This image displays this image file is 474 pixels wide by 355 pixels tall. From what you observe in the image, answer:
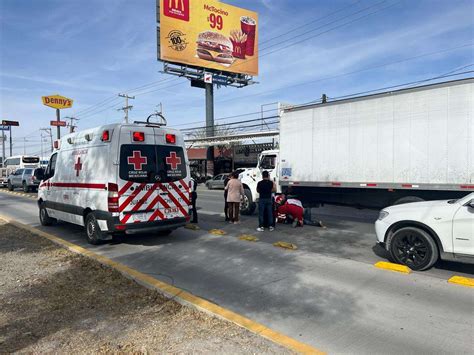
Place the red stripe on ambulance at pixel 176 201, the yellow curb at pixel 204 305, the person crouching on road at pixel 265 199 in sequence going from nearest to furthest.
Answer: the yellow curb at pixel 204 305
the red stripe on ambulance at pixel 176 201
the person crouching on road at pixel 265 199

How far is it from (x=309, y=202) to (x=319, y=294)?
21.9 ft

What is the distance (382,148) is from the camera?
30.3 ft

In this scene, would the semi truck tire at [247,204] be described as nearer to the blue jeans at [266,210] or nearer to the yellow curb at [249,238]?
the blue jeans at [266,210]

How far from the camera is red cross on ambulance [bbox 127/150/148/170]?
24.2ft

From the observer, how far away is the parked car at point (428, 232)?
5.43 metres

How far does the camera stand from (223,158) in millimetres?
37719

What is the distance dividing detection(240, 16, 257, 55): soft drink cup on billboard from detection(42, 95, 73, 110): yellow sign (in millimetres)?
21858

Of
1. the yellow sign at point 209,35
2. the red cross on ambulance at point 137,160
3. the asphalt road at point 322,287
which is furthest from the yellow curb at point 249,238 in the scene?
the yellow sign at point 209,35

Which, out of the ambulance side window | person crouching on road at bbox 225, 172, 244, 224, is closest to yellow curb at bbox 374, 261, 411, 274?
person crouching on road at bbox 225, 172, 244, 224

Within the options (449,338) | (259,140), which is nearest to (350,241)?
(449,338)

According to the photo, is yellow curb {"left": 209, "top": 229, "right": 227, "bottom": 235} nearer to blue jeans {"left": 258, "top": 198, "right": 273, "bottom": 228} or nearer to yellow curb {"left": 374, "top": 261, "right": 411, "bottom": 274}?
blue jeans {"left": 258, "top": 198, "right": 273, "bottom": 228}

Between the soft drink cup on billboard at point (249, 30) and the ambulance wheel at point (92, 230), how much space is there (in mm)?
40181

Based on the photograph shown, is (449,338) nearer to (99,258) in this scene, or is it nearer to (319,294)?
(319,294)

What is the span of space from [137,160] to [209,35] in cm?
3686
